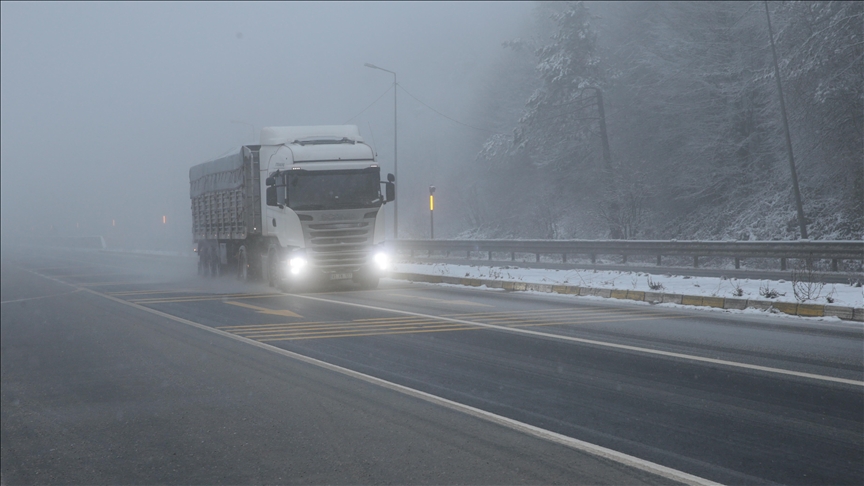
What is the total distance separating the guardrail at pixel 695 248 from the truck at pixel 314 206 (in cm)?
1022

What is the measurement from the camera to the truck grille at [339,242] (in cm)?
1848

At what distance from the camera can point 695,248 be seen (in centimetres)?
2395

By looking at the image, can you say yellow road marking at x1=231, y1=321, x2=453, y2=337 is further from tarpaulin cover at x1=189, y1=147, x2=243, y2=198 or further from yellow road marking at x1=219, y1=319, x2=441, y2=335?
tarpaulin cover at x1=189, y1=147, x2=243, y2=198

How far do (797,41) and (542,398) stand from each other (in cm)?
2825

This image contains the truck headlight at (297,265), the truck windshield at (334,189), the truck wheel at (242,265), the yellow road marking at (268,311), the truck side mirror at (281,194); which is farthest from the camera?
the truck wheel at (242,265)

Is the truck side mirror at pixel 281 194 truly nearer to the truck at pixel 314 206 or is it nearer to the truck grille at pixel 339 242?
the truck at pixel 314 206

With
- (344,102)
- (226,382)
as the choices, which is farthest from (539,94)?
(344,102)

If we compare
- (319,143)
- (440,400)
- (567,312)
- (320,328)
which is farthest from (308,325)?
(319,143)

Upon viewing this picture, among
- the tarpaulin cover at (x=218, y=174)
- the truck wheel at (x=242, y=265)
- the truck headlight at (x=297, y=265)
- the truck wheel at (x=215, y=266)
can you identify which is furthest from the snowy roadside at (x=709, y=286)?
the truck wheel at (x=215, y=266)

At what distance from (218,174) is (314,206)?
719 cm

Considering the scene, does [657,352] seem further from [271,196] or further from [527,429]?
[271,196]

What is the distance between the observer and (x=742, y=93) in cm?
3512

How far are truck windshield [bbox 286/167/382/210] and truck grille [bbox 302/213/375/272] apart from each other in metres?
0.34

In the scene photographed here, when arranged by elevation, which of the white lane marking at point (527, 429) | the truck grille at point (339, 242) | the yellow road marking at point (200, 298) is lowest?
the white lane marking at point (527, 429)
